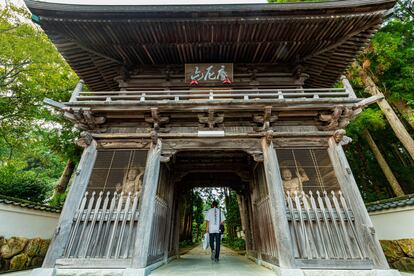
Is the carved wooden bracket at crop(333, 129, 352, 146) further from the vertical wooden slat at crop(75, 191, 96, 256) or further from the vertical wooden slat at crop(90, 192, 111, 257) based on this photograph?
the vertical wooden slat at crop(75, 191, 96, 256)

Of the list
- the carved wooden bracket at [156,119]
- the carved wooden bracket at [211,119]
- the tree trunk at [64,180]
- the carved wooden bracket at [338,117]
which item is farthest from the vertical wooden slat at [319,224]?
the tree trunk at [64,180]

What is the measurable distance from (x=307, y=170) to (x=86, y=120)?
6.52 m

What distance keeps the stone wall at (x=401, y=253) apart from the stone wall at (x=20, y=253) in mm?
11367

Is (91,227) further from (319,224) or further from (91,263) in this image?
(319,224)

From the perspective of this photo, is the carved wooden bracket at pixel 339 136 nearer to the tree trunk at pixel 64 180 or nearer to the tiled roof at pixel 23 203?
the tiled roof at pixel 23 203

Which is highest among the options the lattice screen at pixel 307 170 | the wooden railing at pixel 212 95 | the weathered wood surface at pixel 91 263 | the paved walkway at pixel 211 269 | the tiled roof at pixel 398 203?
the wooden railing at pixel 212 95

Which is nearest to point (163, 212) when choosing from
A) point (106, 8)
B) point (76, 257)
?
point (76, 257)

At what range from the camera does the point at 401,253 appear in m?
6.59

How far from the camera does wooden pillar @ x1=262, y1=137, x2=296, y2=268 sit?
16.9ft

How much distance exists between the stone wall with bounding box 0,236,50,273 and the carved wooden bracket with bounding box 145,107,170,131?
532 centimetres

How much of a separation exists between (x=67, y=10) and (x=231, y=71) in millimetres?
5007

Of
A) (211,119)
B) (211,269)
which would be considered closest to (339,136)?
(211,119)

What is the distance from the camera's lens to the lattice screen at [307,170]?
6.21m

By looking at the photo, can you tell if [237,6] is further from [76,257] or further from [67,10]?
[76,257]
